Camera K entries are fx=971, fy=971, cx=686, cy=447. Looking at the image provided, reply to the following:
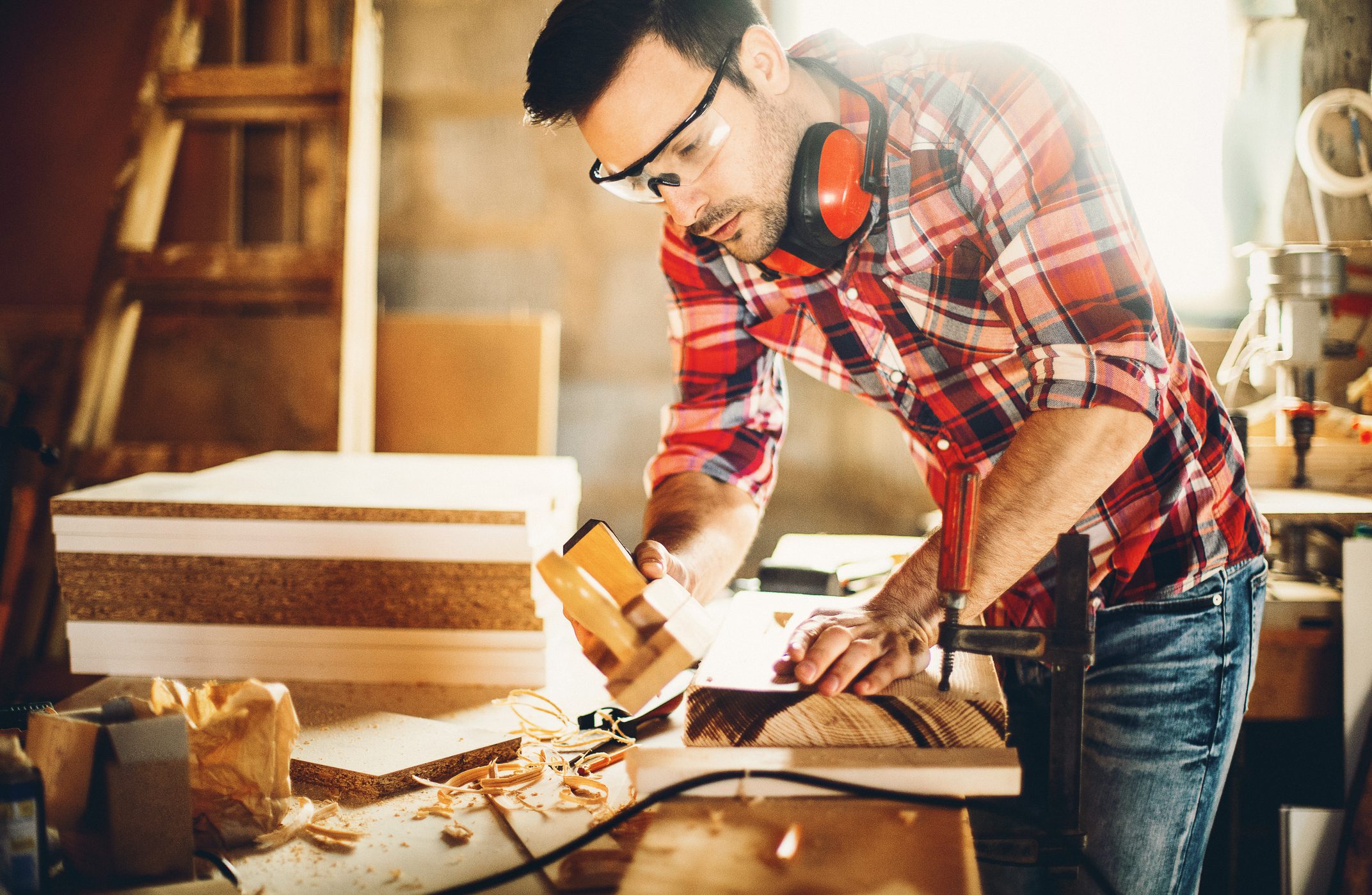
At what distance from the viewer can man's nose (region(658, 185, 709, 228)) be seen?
4.23 ft

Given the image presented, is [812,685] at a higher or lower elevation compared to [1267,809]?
higher

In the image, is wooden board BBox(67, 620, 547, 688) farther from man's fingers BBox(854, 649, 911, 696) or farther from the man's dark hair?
the man's dark hair

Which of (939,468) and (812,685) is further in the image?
(939,468)

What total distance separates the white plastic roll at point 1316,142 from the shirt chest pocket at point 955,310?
2375 millimetres

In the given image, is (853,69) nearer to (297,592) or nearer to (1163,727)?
(1163,727)

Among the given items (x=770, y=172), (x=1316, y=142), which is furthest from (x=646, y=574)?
(x=1316, y=142)

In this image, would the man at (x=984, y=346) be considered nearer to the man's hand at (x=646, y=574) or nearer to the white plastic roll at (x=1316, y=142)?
the man's hand at (x=646, y=574)

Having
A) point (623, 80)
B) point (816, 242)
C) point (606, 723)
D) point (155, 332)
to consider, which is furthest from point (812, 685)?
point (155, 332)

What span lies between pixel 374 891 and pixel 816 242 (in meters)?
0.91

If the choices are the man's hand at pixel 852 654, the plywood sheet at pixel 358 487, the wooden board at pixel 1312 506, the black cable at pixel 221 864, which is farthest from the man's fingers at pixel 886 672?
the wooden board at pixel 1312 506

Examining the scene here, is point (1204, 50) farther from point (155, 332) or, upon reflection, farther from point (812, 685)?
point (155, 332)

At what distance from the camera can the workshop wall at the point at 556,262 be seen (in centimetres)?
351

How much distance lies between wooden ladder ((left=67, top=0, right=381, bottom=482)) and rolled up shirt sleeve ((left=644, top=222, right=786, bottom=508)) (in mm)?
1698

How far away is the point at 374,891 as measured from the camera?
88cm
